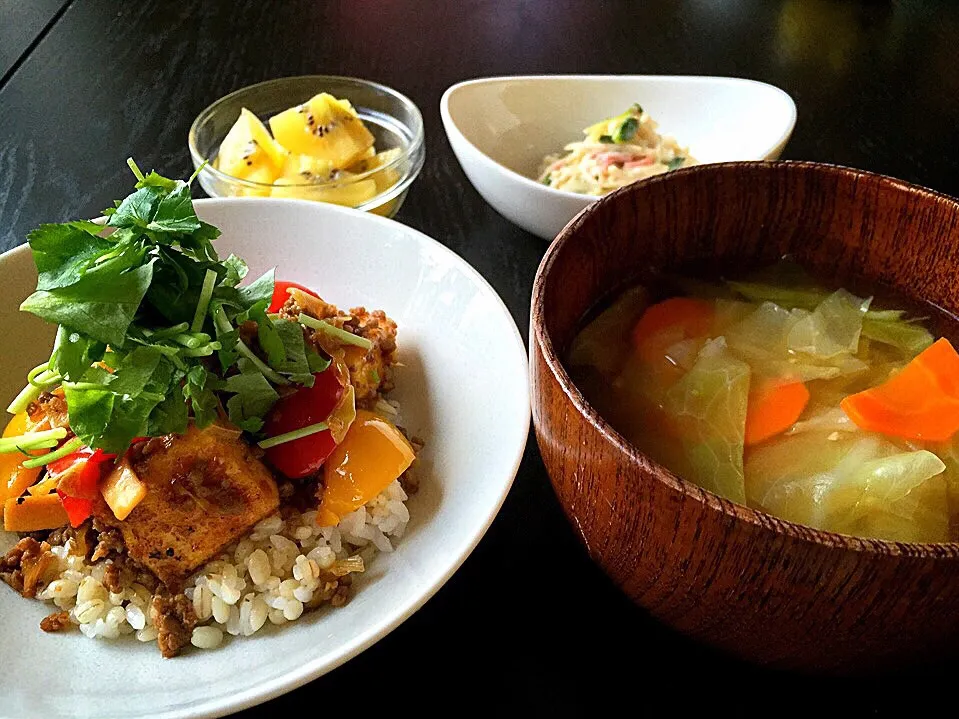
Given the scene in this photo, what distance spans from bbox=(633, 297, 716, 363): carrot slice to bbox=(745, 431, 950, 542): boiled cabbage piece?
20 centimetres

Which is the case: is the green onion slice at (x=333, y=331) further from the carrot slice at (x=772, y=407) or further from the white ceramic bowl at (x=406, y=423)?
the carrot slice at (x=772, y=407)

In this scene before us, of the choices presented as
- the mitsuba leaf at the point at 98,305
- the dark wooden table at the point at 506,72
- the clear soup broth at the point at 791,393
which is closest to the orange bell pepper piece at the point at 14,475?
the mitsuba leaf at the point at 98,305

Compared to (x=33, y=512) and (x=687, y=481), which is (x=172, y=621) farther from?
(x=687, y=481)

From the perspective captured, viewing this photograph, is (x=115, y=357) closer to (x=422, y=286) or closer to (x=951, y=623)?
(x=422, y=286)

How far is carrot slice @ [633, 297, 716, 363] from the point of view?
1.11 metres

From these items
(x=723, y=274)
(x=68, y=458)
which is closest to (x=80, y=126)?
(x=68, y=458)

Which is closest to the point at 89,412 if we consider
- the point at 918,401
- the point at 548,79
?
the point at 918,401

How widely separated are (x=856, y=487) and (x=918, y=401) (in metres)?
0.18

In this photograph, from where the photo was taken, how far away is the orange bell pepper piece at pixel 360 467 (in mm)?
1172

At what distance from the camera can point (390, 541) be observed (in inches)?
45.6

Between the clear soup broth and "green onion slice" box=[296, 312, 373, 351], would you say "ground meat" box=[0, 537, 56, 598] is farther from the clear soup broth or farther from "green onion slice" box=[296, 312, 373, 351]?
the clear soup broth

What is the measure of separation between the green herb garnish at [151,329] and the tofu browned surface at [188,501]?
4 cm

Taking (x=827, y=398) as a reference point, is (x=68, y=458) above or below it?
below

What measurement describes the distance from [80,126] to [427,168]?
879 millimetres
